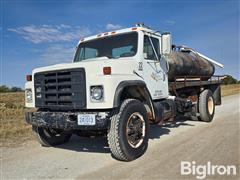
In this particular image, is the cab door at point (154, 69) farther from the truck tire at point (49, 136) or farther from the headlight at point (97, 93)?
the truck tire at point (49, 136)

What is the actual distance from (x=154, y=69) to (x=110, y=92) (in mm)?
2194

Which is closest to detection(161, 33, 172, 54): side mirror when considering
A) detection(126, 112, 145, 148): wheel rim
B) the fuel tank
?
the fuel tank

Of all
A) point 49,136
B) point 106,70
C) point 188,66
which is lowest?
point 49,136

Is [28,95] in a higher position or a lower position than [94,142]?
higher

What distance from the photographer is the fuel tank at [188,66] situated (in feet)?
25.9

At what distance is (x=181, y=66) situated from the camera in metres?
8.30

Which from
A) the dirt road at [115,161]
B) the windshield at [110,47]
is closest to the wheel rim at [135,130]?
the dirt road at [115,161]

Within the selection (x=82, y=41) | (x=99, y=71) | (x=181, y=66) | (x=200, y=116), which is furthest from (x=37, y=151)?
(x=200, y=116)

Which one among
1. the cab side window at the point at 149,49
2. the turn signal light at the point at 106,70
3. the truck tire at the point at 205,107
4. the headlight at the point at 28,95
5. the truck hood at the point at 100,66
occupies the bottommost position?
the truck tire at the point at 205,107

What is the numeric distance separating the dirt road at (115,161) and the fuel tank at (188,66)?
1904 millimetres

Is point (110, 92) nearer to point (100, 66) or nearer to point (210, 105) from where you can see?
point (100, 66)

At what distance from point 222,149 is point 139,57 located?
255 cm

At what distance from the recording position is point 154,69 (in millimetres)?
6414

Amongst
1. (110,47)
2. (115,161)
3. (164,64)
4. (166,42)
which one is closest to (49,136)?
(115,161)
